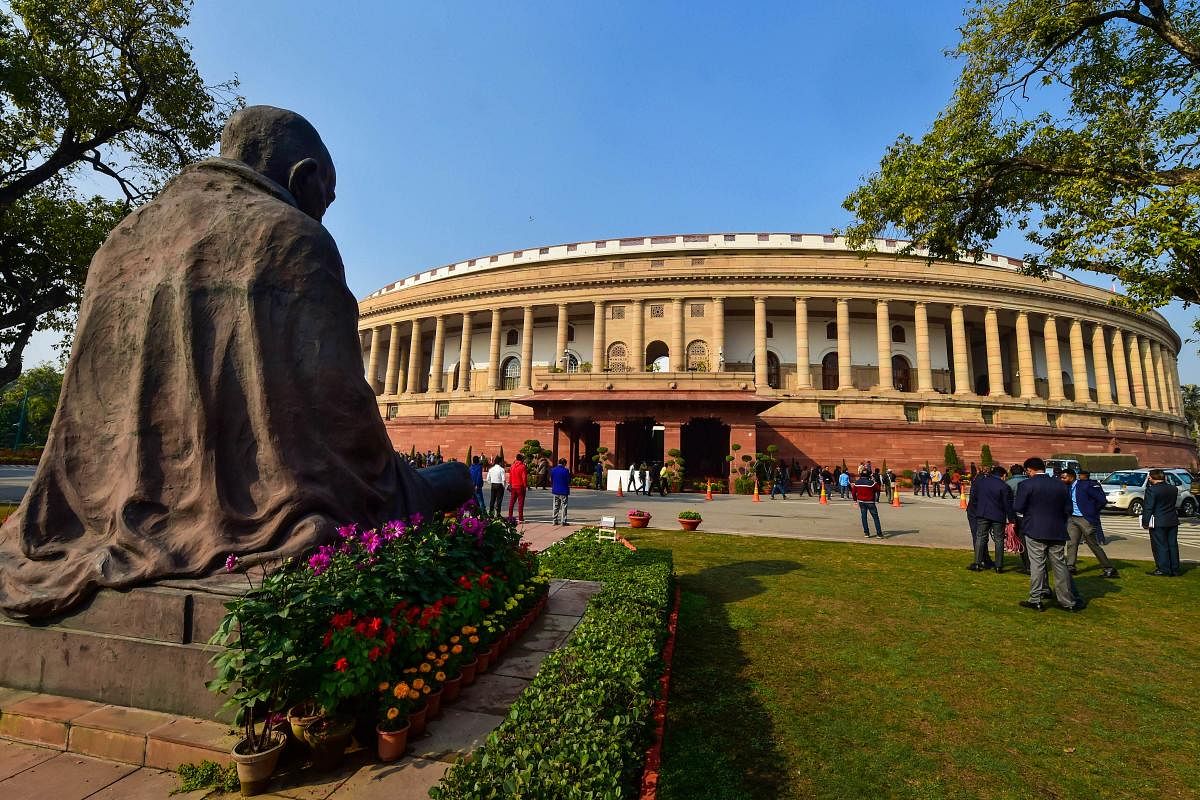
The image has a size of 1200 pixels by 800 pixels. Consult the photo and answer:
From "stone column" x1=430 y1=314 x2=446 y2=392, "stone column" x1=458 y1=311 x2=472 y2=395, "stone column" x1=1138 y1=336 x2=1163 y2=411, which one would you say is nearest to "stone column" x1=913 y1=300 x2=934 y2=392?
"stone column" x1=1138 y1=336 x2=1163 y2=411

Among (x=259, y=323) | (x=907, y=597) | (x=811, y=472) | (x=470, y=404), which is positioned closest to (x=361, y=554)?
(x=259, y=323)

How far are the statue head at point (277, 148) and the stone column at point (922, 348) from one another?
115ft

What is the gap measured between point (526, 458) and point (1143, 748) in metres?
22.0

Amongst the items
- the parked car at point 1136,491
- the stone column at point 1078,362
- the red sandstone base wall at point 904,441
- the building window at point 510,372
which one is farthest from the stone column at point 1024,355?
the building window at point 510,372

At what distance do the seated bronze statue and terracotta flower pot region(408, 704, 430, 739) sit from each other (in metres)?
1.02

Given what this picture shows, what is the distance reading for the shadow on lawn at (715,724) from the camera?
2.70m

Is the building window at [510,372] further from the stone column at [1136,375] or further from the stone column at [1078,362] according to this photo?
the stone column at [1136,375]

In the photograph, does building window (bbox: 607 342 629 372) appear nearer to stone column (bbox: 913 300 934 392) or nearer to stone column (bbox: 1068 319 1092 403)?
stone column (bbox: 913 300 934 392)

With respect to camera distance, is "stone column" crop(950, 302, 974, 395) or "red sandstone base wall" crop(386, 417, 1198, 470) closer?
"red sandstone base wall" crop(386, 417, 1198, 470)

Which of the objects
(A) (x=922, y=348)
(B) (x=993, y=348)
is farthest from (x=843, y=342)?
(B) (x=993, y=348)

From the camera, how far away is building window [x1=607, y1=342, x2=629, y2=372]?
34.5 metres

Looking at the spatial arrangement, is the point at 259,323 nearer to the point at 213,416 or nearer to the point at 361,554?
the point at 213,416

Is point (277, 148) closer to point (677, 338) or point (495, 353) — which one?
point (677, 338)

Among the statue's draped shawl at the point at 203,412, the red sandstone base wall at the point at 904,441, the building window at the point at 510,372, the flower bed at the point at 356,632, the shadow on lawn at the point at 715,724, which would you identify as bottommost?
the shadow on lawn at the point at 715,724
